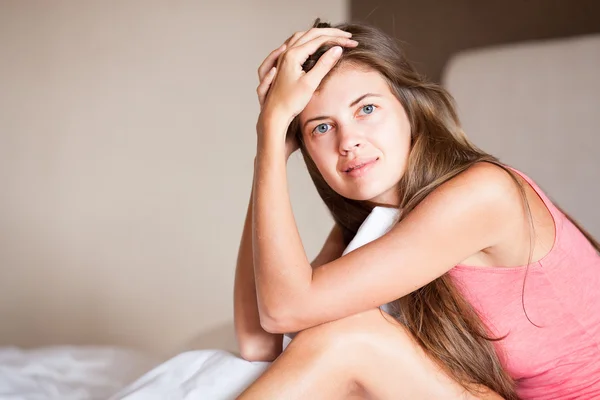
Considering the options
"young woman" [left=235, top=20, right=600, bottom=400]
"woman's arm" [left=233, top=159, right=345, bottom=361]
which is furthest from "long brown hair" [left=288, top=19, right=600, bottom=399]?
"woman's arm" [left=233, top=159, right=345, bottom=361]

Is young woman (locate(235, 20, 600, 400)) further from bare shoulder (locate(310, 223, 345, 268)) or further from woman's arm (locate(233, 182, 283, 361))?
bare shoulder (locate(310, 223, 345, 268))

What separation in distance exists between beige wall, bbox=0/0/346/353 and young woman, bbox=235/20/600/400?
5.03 ft

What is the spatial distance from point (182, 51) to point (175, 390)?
6.17 ft

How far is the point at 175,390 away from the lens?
4.06ft

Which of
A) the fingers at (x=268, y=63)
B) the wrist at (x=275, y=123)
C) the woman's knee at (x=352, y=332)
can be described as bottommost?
the woman's knee at (x=352, y=332)

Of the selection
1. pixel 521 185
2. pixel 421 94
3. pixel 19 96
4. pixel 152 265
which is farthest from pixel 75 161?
pixel 521 185

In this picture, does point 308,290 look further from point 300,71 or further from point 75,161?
point 75,161

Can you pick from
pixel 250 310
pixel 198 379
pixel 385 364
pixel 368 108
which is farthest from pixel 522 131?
pixel 198 379

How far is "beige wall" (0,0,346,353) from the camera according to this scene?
271 cm

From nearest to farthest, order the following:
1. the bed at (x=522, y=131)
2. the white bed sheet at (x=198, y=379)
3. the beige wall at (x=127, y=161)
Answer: the white bed sheet at (x=198, y=379), the bed at (x=522, y=131), the beige wall at (x=127, y=161)

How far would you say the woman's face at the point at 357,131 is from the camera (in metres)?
1.29

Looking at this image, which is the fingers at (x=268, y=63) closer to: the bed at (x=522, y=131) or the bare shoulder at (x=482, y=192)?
the bare shoulder at (x=482, y=192)

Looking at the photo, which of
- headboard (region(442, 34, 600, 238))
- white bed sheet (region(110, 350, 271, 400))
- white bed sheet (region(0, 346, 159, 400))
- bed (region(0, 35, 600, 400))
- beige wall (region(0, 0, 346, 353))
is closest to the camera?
white bed sheet (region(110, 350, 271, 400))

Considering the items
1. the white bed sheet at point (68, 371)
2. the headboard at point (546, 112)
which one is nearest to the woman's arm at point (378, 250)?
the white bed sheet at point (68, 371)
